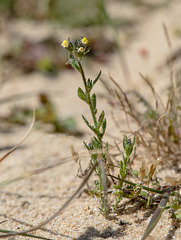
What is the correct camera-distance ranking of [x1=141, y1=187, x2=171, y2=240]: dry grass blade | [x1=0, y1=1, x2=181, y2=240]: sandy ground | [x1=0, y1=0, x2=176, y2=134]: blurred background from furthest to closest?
[x1=0, y1=0, x2=176, y2=134]: blurred background, [x1=0, y1=1, x2=181, y2=240]: sandy ground, [x1=141, y1=187, x2=171, y2=240]: dry grass blade

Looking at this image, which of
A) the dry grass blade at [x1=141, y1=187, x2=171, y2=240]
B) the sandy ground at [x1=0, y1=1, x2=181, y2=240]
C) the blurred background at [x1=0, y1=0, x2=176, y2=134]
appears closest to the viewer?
the dry grass blade at [x1=141, y1=187, x2=171, y2=240]

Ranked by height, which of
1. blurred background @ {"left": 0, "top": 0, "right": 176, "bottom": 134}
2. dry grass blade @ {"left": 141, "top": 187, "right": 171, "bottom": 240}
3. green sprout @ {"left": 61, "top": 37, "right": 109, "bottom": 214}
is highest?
blurred background @ {"left": 0, "top": 0, "right": 176, "bottom": 134}

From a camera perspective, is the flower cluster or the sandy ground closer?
the flower cluster

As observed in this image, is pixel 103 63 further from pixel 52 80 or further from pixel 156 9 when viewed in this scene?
pixel 156 9

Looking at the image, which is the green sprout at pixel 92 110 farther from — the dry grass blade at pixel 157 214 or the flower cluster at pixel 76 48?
the dry grass blade at pixel 157 214

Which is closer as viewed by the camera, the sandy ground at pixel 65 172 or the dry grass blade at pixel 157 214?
the dry grass blade at pixel 157 214

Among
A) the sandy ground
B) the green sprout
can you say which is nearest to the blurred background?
the sandy ground

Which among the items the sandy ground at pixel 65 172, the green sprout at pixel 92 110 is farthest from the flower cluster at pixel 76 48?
the sandy ground at pixel 65 172

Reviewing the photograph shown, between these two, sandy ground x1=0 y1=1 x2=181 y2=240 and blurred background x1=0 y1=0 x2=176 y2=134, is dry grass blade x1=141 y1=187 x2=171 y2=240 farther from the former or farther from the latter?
blurred background x1=0 y1=0 x2=176 y2=134
